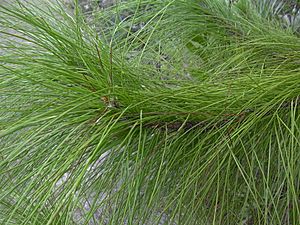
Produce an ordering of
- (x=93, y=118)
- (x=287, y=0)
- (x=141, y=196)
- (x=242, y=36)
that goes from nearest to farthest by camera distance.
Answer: (x=93, y=118) → (x=141, y=196) → (x=242, y=36) → (x=287, y=0)

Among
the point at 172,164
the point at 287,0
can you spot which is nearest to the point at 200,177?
the point at 172,164

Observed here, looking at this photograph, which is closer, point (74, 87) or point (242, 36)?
point (74, 87)

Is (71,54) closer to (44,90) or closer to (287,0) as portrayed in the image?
(44,90)

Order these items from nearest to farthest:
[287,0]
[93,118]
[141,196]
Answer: [93,118], [141,196], [287,0]

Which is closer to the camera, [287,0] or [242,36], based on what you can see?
[242,36]

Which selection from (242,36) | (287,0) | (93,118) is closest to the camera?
(93,118)

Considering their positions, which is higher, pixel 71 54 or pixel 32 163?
pixel 71 54

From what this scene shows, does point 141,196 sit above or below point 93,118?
below

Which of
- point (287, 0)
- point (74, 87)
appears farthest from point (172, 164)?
point (287, 0)

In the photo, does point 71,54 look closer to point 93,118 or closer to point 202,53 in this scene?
point 93,118
